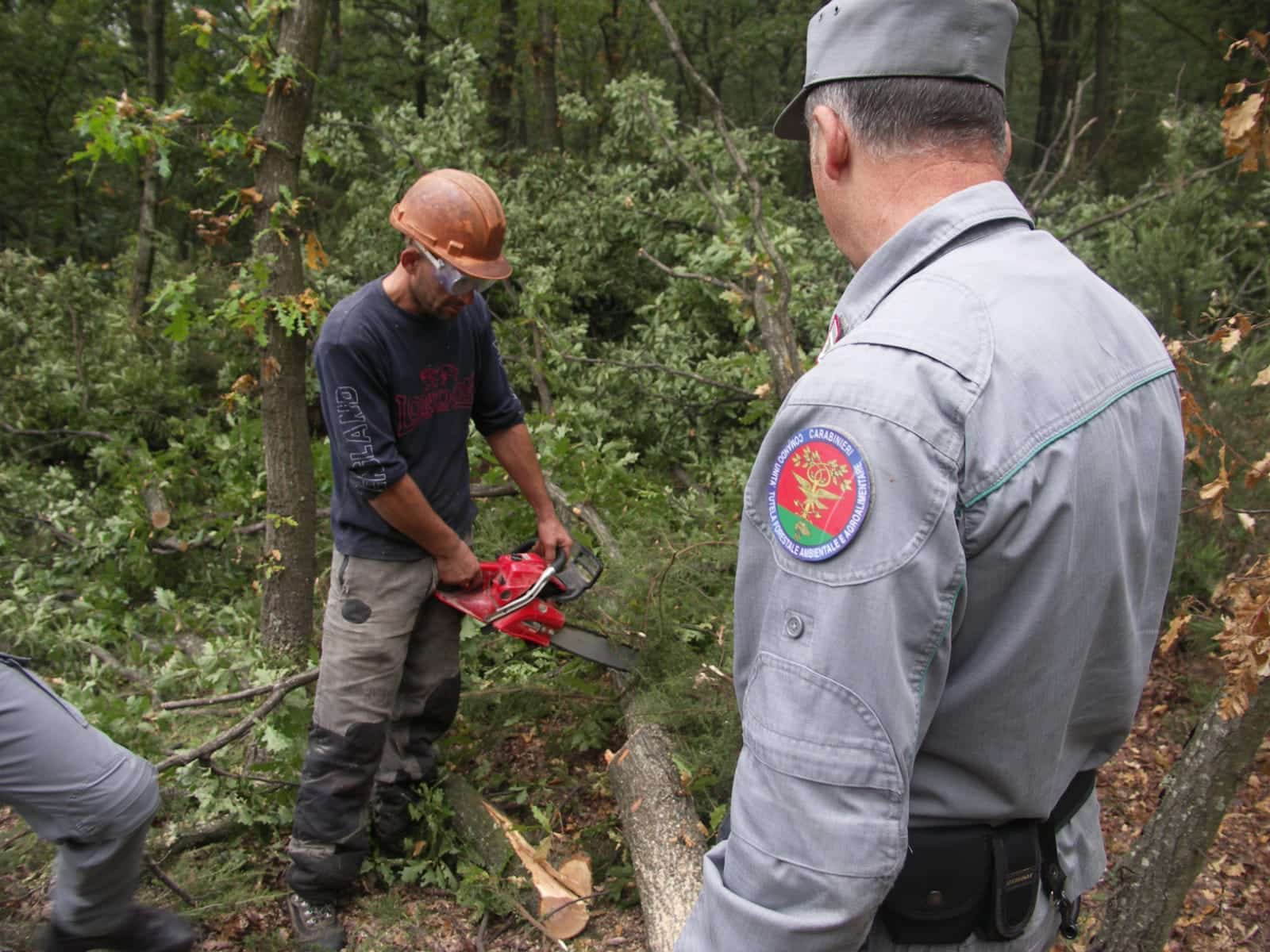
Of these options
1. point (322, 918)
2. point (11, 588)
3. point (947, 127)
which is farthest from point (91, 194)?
point (947, 127)

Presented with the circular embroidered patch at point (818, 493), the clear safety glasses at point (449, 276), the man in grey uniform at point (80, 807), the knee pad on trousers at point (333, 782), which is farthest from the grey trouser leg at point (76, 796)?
the circular embroidered patch at point (818, 493)

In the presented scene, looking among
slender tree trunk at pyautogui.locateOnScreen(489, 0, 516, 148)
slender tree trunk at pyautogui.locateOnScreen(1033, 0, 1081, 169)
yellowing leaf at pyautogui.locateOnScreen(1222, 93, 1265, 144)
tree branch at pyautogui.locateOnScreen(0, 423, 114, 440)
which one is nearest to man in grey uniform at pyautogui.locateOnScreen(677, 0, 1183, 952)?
yellowing leaf at pyautogui.locateOnScreen(1222, 93, 1265, 144)

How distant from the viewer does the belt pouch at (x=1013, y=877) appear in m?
1.23

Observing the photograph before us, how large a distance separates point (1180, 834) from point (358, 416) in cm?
253

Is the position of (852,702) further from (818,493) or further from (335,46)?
(335,46)

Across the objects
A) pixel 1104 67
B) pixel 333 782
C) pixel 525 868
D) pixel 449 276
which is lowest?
pixel 525 868

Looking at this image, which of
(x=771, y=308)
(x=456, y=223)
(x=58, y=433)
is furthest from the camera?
(x=58, y=433)

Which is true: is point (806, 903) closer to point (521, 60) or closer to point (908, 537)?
point (908, 537)

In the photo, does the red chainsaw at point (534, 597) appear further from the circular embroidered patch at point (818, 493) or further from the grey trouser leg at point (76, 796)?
the circular embroidered patch at point (818, 493)

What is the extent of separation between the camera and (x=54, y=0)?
11141mm

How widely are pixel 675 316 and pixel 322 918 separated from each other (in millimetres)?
4578

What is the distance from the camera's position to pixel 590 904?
302 centimetres

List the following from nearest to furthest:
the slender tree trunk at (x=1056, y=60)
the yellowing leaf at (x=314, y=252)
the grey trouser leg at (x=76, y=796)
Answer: the grey trouser leg at (x=76, y=796), the yellowing leaf at (x=314, y=252), the slender tree trunk at (x=1056, y=60)

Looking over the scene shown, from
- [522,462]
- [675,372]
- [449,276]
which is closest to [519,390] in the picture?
[675,372]
